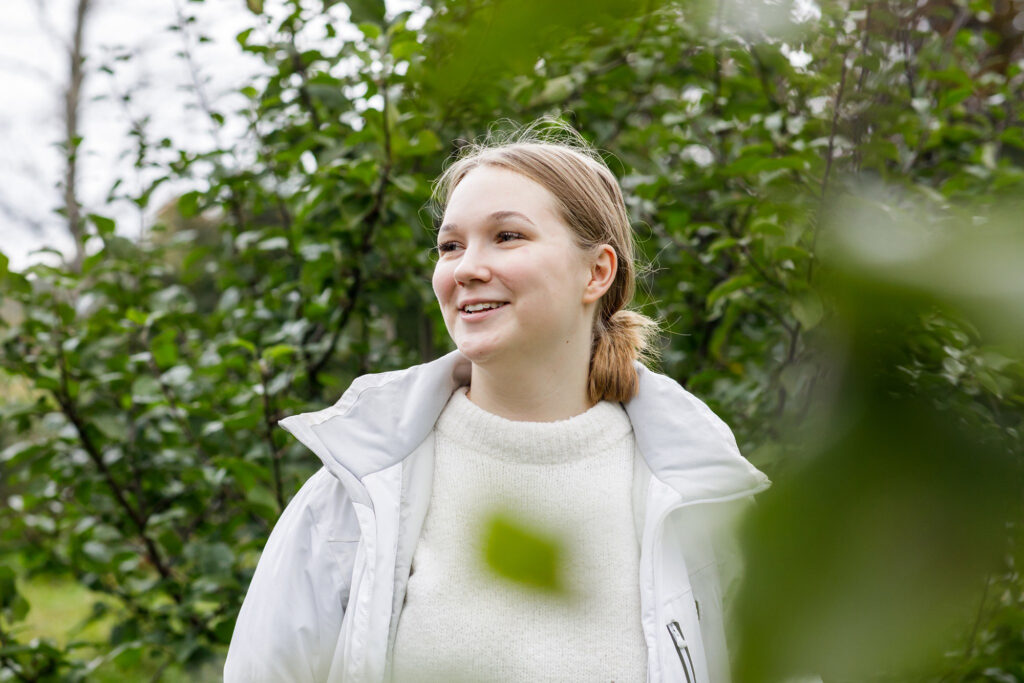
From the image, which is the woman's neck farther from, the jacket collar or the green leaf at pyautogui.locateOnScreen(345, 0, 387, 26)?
the green leaf at pyautogui.locateOnScreen(345, 0, 387, 26)

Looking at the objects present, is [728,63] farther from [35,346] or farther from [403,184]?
[35,346]

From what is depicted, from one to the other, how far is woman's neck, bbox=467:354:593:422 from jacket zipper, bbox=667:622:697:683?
1.51ft

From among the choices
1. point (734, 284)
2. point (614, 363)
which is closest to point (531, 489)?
point (614, 363)

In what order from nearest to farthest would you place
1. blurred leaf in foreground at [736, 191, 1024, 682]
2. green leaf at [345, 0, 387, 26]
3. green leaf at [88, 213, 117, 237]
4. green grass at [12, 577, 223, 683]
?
blurred leaf in foreground at [736, 191, 1024, 682]
green leaf at [345, 0, 387, 26]
green leaf at [88, 213, 117, 237]
green grass at [12, 577, 223, 683]

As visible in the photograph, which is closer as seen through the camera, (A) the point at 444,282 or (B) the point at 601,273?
(A) the point at 444,282

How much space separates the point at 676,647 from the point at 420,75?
4.03ft

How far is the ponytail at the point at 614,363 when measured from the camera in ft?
5.92

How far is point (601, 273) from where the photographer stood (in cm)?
180

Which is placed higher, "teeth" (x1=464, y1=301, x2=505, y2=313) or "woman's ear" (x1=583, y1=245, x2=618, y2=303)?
"teeth" (x1=464, y1=301, x2=505, y2=313)

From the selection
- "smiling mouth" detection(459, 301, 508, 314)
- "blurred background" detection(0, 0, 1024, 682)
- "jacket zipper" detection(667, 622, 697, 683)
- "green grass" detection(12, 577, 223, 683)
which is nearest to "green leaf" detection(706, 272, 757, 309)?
"blurred background" detection(0, 0, 1024, 682)

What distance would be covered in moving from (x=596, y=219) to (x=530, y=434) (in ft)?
1.39

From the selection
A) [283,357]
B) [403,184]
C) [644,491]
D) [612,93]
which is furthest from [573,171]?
[612,93]

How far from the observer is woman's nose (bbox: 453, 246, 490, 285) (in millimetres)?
1553

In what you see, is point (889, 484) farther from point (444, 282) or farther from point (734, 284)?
point (734, 284)
